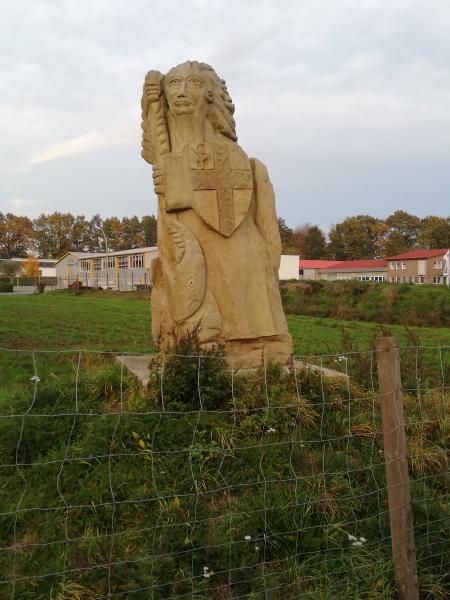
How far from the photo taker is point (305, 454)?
14.9 feet

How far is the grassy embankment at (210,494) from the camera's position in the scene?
3.41m

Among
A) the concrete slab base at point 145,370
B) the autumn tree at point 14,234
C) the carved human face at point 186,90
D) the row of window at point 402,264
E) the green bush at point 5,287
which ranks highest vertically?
the autumn tree at point 14,234

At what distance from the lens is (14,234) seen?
69938 mm

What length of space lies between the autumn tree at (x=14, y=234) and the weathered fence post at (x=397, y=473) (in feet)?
234

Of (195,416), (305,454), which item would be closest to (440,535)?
(305,454)

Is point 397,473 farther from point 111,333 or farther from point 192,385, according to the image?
point 111,333

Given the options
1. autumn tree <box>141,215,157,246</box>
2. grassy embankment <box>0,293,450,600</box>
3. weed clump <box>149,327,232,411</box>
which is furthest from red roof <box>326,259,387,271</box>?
weed clump <box>149,327,232,411</box>

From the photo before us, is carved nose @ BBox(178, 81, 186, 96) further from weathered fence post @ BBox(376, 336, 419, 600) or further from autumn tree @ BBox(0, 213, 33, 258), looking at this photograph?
autumn tree @ BBox(0, 213, 33, 258)

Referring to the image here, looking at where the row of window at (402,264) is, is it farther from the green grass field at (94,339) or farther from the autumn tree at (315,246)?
the green grass field at (94,339)

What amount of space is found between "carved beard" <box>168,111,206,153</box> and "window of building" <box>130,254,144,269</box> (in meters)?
41.1

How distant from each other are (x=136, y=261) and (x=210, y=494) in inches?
1742

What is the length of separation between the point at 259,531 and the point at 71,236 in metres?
74.3

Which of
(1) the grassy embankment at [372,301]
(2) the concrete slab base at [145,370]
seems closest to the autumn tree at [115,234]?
(1) the grassy embankment at [372,301]

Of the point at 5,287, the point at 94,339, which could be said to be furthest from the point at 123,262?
the point at 94,339
